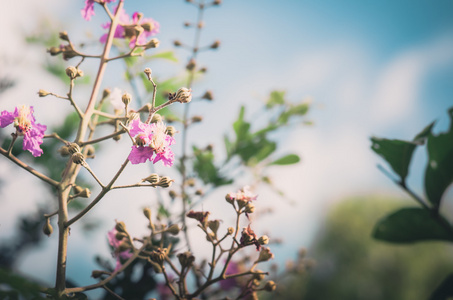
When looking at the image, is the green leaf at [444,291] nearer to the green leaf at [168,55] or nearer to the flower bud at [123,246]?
the flower bud at [123,246]

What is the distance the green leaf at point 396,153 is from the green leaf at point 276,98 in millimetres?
576

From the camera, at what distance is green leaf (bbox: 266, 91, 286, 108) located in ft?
3.64

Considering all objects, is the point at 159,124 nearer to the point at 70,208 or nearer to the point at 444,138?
the point at 444,138

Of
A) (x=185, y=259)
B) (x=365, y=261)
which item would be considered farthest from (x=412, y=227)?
(x=365, y=261)

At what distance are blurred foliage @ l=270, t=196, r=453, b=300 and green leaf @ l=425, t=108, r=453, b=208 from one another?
16.9ft

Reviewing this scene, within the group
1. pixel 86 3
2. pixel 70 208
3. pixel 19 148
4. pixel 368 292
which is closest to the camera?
pixel 86 3

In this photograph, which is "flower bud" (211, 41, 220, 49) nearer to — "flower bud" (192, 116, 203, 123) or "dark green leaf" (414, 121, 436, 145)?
"flower bud" (192, 116, 203, 123)

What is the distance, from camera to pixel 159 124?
0.51 metres

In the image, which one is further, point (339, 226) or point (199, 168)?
point (339, 226)

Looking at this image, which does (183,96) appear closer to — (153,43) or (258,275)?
(153,43)

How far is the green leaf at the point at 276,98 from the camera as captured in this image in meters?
1.11

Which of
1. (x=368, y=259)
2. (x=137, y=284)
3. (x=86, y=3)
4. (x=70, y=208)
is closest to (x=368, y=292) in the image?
(x=368, y=259)

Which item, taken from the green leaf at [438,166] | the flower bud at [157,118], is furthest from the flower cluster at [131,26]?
the green leaf at [438,166]

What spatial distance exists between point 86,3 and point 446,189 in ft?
2.31
